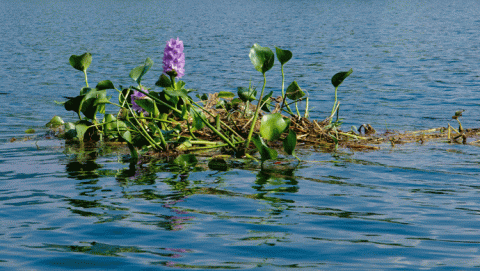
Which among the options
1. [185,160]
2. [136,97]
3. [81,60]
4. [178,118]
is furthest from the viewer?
[178,118]

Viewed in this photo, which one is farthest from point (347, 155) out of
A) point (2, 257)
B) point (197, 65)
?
point (197, 65)

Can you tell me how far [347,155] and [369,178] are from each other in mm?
1119

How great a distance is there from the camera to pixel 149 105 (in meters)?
7.07

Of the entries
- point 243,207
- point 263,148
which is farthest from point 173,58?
point 243,207

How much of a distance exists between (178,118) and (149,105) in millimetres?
746

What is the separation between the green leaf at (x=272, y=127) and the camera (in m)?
6.09

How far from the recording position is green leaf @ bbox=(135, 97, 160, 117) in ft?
22.9

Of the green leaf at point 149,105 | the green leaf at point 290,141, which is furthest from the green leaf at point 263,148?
the green leaf at point 149,105

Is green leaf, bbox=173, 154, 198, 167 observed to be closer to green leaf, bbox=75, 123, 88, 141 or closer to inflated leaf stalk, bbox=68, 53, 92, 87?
green leaf, bbox=75, 123, 88, 141

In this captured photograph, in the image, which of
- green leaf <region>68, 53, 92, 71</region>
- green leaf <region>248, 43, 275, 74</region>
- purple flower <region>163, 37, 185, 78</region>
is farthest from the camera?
green leaf <region>68, 53, 92, 71</region>

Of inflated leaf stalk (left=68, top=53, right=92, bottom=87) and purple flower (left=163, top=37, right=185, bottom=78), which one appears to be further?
inflated leaf stalk (left=68, top=53, right=92, bottom=87)

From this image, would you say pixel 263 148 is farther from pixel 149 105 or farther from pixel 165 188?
pixel 149 105

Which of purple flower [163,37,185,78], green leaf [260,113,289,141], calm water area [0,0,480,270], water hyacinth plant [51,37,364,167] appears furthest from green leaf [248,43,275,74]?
calm water area [0,0,480,270]

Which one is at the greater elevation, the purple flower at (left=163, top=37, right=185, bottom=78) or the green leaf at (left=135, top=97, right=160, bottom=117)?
the purple flower at (left=163, top=37, right=185, bottom=78)
